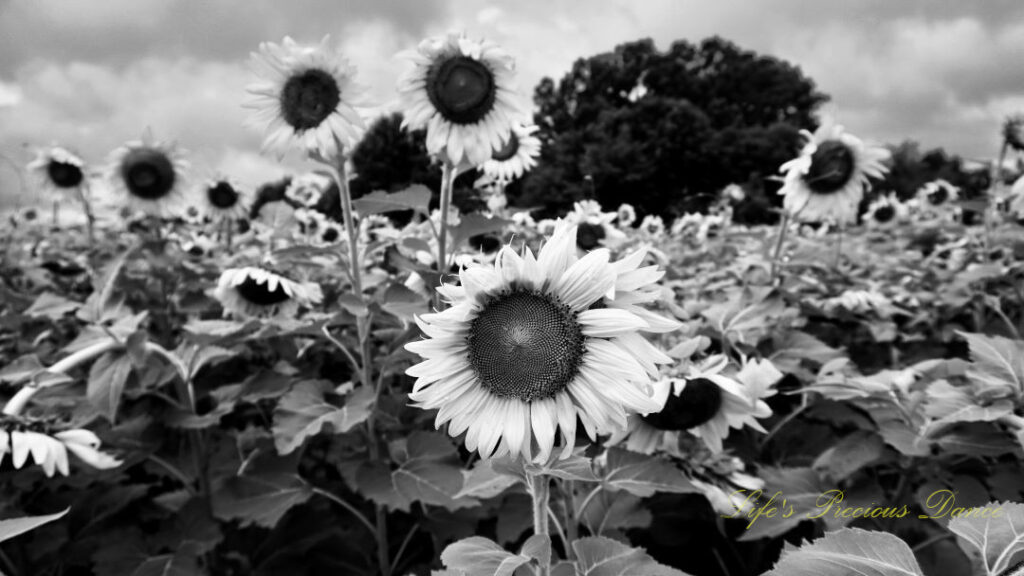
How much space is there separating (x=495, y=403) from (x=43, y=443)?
1646mm

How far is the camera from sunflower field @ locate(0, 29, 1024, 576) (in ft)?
3.87

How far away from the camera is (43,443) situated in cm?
198

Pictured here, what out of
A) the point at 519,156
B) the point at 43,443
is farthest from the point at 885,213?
the point at 43,443

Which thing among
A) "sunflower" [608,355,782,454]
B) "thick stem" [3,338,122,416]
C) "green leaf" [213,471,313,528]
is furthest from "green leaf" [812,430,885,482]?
"thick stem" [3,338,122,416]

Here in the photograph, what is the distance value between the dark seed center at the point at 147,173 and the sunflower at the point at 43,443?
2.86 metres

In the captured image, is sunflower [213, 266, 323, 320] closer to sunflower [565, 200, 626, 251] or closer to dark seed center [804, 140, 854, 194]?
sunflower [565, 200, 626, 251]

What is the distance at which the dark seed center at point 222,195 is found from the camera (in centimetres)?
602

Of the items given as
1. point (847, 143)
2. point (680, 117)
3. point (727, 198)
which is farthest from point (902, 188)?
point (847, 143)

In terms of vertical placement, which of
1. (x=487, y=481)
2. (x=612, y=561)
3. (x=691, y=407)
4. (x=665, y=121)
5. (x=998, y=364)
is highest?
(x=665, y=121)

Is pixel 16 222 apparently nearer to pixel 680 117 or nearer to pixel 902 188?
pixel 680 117

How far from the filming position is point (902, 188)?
3772 cm

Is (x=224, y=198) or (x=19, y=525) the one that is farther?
(x=224, y=198)

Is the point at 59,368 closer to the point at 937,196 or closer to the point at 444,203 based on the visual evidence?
the point at 444,203

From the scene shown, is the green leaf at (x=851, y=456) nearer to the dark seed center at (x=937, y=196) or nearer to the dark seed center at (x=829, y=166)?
the dark seed center at (x=829, y=166)
